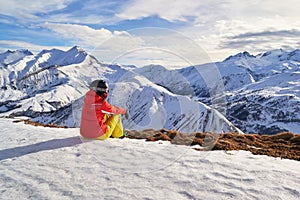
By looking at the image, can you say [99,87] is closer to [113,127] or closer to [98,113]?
[98,113]

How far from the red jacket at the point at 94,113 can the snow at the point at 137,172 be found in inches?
16.2

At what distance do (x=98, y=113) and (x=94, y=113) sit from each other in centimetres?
14

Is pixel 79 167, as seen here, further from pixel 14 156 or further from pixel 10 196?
pixel 14 156

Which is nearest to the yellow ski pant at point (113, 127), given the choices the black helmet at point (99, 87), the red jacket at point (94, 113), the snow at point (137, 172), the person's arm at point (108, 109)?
the red jacket at point (94, 113)

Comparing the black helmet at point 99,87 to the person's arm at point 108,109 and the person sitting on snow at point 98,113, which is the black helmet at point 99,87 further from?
the person's arm at point 108,109

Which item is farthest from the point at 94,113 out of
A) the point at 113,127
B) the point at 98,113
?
the point at 113,127

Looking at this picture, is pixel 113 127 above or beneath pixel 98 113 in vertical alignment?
beneath

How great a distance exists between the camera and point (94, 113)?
34.5 feet

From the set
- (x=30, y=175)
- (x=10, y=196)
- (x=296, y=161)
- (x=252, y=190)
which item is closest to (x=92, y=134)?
(x=30, y=175)

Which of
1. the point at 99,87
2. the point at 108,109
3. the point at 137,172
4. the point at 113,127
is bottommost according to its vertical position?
the point at 137,172

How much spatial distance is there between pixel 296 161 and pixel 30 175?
804 centimetres

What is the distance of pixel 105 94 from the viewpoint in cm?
1043

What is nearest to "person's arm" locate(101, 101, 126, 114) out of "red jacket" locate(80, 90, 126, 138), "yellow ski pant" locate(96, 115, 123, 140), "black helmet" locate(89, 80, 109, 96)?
"red jacket" locate(80, 90, 126, 138)

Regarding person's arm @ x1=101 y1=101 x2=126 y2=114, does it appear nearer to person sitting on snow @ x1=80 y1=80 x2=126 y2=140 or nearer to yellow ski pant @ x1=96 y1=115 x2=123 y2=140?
person sitting on snow @ x1=80 y1=80 x2=126 y2=140
